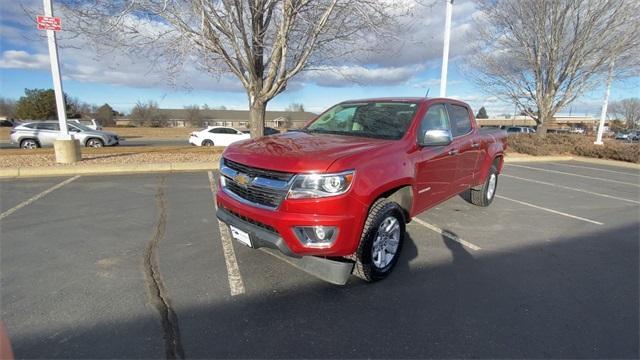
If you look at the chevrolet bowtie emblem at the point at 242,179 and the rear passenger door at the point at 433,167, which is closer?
the chevrolet bowtie emblem at the point at 242,179

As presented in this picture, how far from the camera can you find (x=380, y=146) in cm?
323

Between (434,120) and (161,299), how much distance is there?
358 cm

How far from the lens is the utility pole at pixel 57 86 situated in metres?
7.79

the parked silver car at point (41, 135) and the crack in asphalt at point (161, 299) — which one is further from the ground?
the parked silver car at point (41, 135)

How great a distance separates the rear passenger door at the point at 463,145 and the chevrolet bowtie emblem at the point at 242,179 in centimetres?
287

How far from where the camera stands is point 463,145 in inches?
185

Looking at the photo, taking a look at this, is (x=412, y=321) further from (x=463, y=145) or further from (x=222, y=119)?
(x=222, y=119)

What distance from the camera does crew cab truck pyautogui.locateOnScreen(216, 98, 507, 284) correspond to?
2746 millimetres

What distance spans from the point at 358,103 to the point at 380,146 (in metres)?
1.54

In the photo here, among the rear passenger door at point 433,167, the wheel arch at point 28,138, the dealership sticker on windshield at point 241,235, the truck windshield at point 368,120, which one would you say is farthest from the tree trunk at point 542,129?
the wheel arch at point 28,138

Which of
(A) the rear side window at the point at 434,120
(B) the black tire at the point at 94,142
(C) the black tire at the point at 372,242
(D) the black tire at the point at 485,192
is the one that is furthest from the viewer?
(B) the black tire at the point at 94,142

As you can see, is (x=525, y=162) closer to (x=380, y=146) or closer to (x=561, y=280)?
(x=561, y=280)

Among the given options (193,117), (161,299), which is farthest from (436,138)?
(193,117)

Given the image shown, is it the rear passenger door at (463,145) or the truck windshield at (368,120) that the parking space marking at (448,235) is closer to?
the rear passenger door at (463,145)
